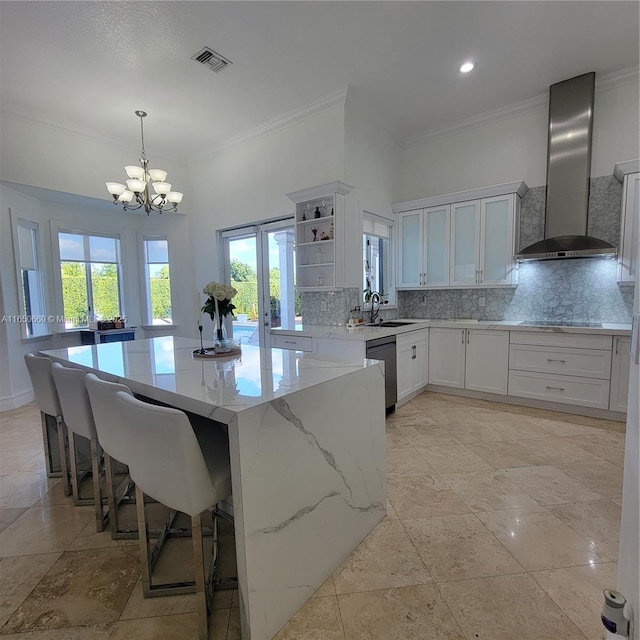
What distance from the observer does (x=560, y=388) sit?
3551 mm

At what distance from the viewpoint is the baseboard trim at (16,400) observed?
→ 4.08 metres

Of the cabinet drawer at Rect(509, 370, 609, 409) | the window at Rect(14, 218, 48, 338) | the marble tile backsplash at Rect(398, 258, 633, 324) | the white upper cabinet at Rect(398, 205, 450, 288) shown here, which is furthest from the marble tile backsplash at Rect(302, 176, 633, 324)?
the window at Rect(14, 218, 48, 338)

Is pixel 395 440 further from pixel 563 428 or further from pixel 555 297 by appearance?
pixel 555 297

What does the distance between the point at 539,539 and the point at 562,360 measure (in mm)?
2283

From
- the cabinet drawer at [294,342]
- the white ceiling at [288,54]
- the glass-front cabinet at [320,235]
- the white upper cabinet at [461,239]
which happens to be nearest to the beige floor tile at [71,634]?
the cabinet drawer at [294,342]

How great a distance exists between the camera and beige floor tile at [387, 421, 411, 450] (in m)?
2.95

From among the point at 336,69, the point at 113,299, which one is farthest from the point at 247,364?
the point at 113,299

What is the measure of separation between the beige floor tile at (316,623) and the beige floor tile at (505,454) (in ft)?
5.63

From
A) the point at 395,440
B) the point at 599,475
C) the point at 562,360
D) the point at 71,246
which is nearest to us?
the point at 599,475

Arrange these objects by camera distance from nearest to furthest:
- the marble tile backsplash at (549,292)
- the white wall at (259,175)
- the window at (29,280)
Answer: the marble tile backsplash at (549,292), the white wall at (259,175), the window at (29,280)

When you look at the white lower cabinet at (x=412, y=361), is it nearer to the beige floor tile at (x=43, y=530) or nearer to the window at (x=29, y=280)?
the beige floor tile at (x=43, y=530)

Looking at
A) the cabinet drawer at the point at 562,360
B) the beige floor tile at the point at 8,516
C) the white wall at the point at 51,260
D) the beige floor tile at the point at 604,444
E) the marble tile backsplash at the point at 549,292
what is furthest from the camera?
the white wall at the point at 51,260

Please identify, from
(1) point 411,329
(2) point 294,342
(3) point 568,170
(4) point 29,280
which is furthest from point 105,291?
(3) point 568,170

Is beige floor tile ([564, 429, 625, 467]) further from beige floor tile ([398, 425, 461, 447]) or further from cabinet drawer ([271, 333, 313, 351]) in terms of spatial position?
cabinet drawer ([271, 333, 313, 351])
